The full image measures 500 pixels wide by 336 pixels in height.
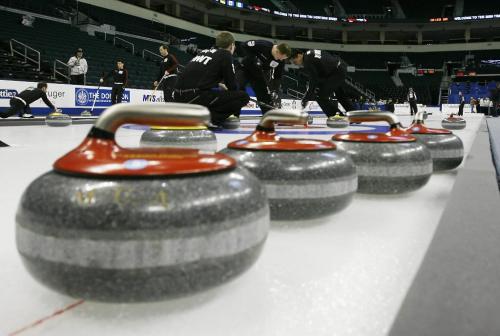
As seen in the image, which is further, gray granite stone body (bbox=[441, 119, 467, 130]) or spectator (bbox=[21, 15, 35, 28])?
spectator (bbox=[21, 15, 35, 28])

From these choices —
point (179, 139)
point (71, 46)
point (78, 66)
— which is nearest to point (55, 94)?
point (78, 66)

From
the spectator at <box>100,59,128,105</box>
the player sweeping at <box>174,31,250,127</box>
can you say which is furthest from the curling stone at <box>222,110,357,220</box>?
the spectator at <box>100,59,128,105</box>

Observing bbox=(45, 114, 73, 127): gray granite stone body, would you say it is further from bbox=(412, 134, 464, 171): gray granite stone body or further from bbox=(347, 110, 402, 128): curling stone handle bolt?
bbox=(347, 110, 402, 128): curling stone handle bolt

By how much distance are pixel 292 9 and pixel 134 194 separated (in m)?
29.5

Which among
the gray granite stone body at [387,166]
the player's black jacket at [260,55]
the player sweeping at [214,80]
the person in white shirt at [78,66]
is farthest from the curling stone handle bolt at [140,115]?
the person in white shirt at [78,66]

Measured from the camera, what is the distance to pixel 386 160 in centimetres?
117

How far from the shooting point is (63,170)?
541 mm

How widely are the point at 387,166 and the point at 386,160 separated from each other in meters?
0.02

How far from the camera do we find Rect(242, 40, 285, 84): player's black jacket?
199 inches

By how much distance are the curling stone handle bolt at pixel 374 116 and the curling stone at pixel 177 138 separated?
0.97 meters

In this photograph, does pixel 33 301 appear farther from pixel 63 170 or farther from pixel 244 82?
pixel 244 82

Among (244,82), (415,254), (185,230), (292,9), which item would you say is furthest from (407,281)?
(292,9)

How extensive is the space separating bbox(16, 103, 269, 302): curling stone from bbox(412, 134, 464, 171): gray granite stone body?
4.10 feet

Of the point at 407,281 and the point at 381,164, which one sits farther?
the point at 381,164
